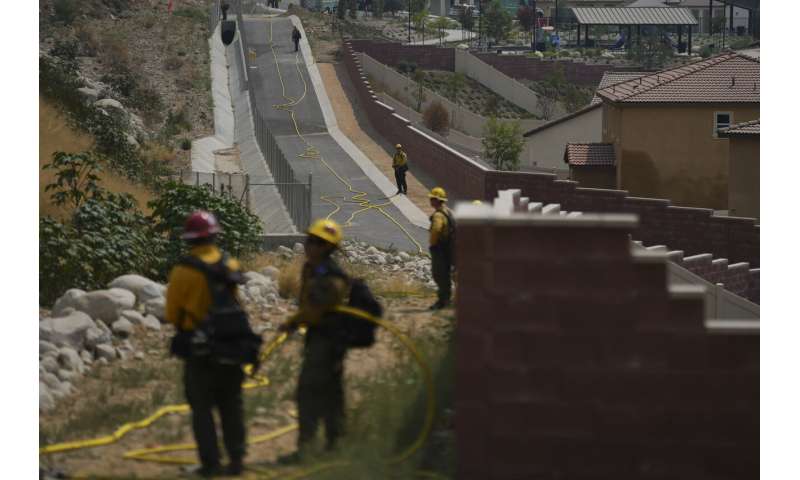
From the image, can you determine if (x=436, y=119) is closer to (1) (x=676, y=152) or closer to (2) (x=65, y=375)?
(1) (x=676, y=152)

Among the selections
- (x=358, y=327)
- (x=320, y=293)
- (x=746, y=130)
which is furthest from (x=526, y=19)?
(x=320, y=293)

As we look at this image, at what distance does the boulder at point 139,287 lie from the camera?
1673 centimetres

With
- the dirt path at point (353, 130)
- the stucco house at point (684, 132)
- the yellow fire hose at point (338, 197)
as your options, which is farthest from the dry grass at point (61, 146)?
the stucco house at point (684, 132)

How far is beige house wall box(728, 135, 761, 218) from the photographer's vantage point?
36.3m

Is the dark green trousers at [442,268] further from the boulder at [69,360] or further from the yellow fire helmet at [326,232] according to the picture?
the yellow fire helmet at [326,232]

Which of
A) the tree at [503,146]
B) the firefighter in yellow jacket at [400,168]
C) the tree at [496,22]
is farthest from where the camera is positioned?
the tree at [496,22]

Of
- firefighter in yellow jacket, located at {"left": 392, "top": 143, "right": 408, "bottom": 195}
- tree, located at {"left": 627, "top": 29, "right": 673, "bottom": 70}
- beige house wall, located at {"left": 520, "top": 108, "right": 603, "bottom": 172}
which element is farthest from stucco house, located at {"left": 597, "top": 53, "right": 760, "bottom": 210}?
tree, located at {"left": 627, "top": 29, "right": 673, "bottom": 70}

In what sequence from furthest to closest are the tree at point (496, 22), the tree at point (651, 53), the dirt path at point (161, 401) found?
the tree at point (496, 22)
the tree at point (651, 53)
the dirt path at point (161, 401)

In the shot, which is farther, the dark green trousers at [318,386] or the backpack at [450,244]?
the backpack at [450,244]

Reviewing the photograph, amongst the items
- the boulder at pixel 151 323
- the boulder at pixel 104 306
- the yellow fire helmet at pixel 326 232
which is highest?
the yellow fire helmet at pixel 326 232

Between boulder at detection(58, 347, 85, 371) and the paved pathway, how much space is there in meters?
14.6

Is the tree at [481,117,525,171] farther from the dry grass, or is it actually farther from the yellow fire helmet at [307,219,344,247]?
the yellow fire helmet at [307,219,344,247]

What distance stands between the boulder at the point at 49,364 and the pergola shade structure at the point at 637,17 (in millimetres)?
99710

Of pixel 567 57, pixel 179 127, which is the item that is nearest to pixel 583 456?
pixel 179 127
